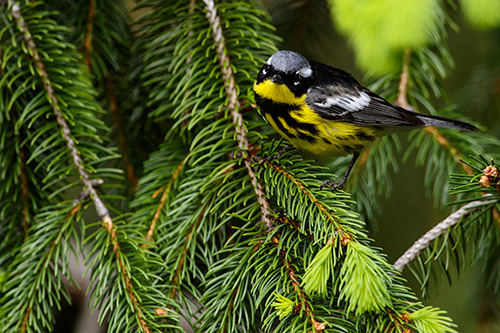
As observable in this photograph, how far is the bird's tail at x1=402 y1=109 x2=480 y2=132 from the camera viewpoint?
1544mm

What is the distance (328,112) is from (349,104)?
0.33ft

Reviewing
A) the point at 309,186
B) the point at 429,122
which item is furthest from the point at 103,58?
the point at 429,122

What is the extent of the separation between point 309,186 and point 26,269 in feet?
2.43

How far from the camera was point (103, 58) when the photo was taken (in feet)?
5.58

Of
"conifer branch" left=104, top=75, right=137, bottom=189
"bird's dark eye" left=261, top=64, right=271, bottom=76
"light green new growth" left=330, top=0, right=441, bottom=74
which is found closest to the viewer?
"light green new growth" left=330, top=0, right=441, bottom=74

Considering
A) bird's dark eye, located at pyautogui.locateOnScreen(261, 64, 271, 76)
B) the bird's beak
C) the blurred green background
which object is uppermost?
bird's dark eye, located at pyautogui.locateOnScreen(261, 64, 271, 76)

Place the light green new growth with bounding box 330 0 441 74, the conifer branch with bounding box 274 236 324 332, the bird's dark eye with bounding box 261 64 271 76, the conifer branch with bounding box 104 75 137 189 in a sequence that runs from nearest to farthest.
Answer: the light green new growth with bounding box 330 0 441 74 < the conifer branch with bounding box 274 236 324 332 < the bird's dark eye with bounding box 261 64 271 76 < the conifer branch with bounding box 104 75 137 189

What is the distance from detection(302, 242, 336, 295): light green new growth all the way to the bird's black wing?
2.70 feet

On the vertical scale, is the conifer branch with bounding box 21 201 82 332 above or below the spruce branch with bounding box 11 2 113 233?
below

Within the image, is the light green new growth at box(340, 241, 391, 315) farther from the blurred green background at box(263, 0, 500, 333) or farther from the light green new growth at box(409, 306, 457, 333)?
the blurred green background at box(263, 0, 500, 333)

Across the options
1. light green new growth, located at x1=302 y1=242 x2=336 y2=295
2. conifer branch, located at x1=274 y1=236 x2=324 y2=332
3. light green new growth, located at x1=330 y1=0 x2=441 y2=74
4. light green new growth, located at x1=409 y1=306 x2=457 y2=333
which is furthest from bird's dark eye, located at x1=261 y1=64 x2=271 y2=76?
light green new growth, located at x1=409 y1=306 x2=457 y2=333

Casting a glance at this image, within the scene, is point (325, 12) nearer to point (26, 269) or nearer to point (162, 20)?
point (162, 20)

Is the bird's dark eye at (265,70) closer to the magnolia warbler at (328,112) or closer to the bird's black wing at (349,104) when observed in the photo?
the magnolia warbler at (328,112)

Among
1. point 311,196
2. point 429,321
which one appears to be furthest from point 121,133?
point 429,321
